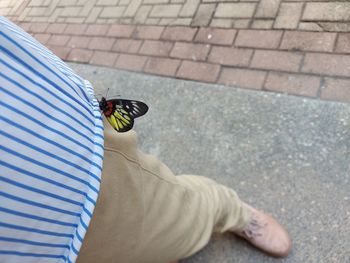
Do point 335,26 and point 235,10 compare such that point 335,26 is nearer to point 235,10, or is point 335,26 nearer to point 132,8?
point 235,10

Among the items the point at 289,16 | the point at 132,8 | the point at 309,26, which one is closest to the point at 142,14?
the point at 132,8

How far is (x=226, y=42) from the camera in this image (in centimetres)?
245

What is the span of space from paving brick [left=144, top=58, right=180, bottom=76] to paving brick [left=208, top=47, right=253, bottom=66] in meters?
0.25

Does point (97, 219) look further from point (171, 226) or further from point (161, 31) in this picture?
point (161, 31)

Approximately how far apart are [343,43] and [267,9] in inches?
22.3

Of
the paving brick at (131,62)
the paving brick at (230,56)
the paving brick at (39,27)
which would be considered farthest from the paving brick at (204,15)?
the paving brick at (39,27)

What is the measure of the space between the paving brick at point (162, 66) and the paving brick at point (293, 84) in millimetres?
644

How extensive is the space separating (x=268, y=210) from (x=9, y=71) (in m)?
1.40

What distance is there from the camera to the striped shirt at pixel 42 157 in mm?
684

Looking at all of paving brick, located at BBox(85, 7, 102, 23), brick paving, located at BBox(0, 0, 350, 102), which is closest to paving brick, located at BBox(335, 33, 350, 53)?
brick paving, located at BBox(0, 0, 350, 102)

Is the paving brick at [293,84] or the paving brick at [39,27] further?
the paving brick at [39,27]

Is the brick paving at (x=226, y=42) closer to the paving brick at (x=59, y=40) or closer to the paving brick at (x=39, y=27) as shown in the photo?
the paving brick at (x=59, y=40)

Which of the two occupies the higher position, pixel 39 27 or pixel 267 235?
pixel 39 27

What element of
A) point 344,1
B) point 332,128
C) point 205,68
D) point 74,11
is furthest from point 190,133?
point 74,11
